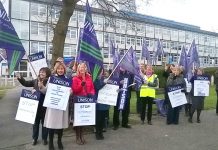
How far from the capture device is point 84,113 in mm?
8711

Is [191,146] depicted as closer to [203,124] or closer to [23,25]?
[203,124]

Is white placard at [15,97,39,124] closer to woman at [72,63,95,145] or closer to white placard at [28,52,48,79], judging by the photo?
woman at [72,63,95,145]

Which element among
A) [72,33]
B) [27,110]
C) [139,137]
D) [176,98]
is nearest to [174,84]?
[176,98]

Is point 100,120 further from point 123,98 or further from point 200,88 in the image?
point 200,88

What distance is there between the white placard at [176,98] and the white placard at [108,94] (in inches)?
97.7

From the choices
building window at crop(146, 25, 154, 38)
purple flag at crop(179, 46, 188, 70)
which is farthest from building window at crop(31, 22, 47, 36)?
purple flag at crop(179, 46, 188, 70)

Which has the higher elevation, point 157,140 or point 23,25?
point 23,25

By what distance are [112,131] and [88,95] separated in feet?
6.78

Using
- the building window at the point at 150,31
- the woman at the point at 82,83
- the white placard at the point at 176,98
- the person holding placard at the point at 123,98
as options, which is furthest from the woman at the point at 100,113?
the building window at the point at 150,31

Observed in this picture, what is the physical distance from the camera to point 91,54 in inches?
365

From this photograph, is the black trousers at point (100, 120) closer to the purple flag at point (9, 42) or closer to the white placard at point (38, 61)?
the white placard at point (38, 61)

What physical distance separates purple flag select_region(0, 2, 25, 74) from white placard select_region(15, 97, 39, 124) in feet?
2.55

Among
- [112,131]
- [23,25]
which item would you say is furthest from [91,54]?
[23,25]

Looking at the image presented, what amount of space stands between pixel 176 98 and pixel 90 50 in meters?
3.91
